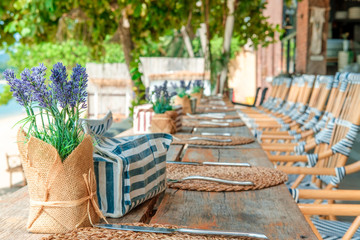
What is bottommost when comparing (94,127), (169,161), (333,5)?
(169,161)

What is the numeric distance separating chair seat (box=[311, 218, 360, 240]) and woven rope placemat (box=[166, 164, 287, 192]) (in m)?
0.51

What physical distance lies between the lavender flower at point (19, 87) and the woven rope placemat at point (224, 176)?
0.56 meters

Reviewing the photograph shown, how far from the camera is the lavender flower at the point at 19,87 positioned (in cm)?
85

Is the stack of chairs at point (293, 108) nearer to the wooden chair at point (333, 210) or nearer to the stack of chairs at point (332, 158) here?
the stack of chairs at point (332, 158)

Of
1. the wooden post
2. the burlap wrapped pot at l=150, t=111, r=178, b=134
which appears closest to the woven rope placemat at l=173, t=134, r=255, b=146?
the burlap wrapped pot at l=150, t=111, r=178, b=134

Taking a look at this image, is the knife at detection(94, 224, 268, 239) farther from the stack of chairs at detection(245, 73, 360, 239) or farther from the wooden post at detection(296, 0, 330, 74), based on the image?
the wooden post at detection(296, 0, 330, 74)

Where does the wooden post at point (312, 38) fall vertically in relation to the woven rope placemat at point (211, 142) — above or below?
above

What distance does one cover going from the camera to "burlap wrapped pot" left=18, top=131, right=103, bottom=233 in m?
0.87

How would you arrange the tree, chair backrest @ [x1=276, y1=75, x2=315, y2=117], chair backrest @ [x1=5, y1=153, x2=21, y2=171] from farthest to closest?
chair backrest @ [x1=5, y1=153, x2=21, y2=171], the tree, chair backrest @ [x1=276, y1=75, x2=315, y2=117]

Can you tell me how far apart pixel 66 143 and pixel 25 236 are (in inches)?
8.0

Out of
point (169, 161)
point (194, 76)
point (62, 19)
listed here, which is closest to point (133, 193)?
point (169, 161)

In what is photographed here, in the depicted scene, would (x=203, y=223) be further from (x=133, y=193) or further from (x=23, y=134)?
(x=23, y=134)

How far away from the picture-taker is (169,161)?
5.52ft

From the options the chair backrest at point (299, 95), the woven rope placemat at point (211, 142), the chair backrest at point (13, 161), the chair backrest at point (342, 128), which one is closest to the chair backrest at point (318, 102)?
the chair backrest at point (299, 95)
